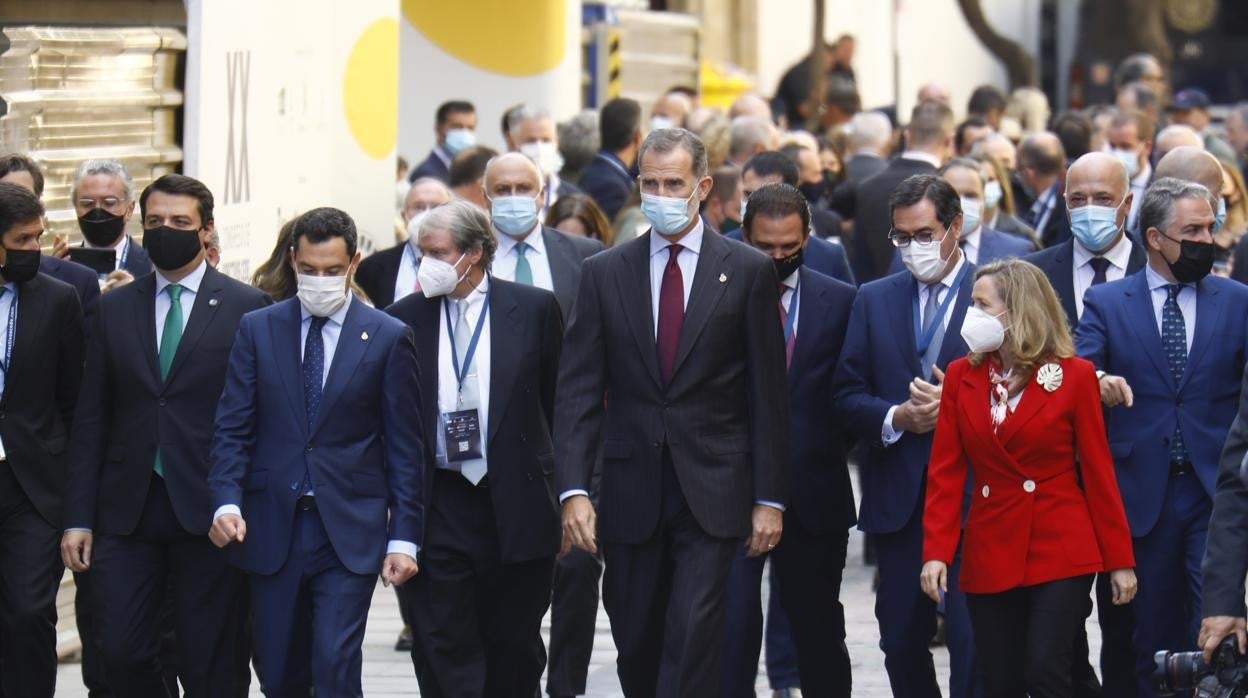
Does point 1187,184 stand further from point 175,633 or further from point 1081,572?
point 175,633

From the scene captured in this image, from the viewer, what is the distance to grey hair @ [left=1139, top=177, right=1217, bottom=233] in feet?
27.7

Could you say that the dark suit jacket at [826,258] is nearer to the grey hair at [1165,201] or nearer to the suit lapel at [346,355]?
the grey hair at [1165,201]

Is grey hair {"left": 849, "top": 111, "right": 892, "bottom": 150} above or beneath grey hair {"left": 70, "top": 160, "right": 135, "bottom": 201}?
above

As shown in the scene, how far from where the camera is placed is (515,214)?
10.0 m

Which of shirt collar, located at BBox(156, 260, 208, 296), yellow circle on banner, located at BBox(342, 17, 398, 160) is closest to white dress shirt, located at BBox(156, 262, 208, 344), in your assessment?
shirt collar, located at BBox(156, 260, 208, 296)

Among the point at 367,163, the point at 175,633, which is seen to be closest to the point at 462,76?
the point at 367,163

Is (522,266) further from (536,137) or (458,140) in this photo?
(458,140)

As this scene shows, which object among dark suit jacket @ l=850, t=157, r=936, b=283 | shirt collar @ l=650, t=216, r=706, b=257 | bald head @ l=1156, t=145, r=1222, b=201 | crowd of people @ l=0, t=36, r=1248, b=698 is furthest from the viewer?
dark suit jacket @ l=850, t=157, r=936, b=283

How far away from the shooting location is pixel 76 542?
8078mm

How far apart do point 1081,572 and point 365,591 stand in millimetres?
2322

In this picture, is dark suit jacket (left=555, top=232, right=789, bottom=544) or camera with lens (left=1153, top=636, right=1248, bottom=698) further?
dark suit jacket (left=555, top=232, right=789, bottom=544)

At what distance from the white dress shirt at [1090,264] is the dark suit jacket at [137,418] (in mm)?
3273

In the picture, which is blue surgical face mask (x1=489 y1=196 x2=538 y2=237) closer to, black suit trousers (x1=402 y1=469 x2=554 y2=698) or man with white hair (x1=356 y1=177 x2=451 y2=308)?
man with white hair (x1=356 y1=177 x2=451 y2=308)

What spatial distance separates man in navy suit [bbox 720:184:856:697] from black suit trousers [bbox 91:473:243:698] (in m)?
1.83
